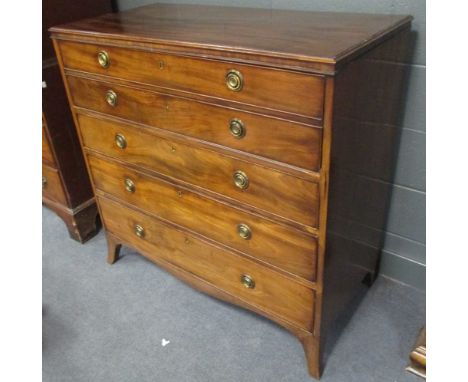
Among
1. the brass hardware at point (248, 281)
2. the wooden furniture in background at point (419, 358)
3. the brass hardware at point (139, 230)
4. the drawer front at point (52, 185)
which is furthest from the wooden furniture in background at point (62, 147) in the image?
the wooden furniture in background at point (419, 358)

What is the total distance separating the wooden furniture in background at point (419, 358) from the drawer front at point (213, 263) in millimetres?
371

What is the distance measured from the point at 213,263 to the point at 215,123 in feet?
1.75

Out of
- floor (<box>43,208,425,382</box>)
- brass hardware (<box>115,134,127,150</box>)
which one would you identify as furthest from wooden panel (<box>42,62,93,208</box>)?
brass hardware (<box>115,134,127,150</box>)

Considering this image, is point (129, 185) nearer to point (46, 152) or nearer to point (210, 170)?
point (210, 170)

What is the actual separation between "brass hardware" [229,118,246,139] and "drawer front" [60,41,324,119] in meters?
0.06

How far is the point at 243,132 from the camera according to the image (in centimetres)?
114

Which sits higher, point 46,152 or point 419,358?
point 46,152

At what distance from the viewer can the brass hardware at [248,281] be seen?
4.65 feet

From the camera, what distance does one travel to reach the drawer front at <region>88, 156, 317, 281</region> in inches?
48.5

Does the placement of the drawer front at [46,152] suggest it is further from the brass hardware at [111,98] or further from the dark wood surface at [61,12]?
the brass hardware at [111,98]

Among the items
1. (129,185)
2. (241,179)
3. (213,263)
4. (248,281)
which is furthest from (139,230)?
(241,179)

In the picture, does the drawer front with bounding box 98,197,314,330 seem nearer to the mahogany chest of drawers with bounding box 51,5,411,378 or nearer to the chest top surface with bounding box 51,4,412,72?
the mahogany chest of drawers with bounding box 51,5,411,378
